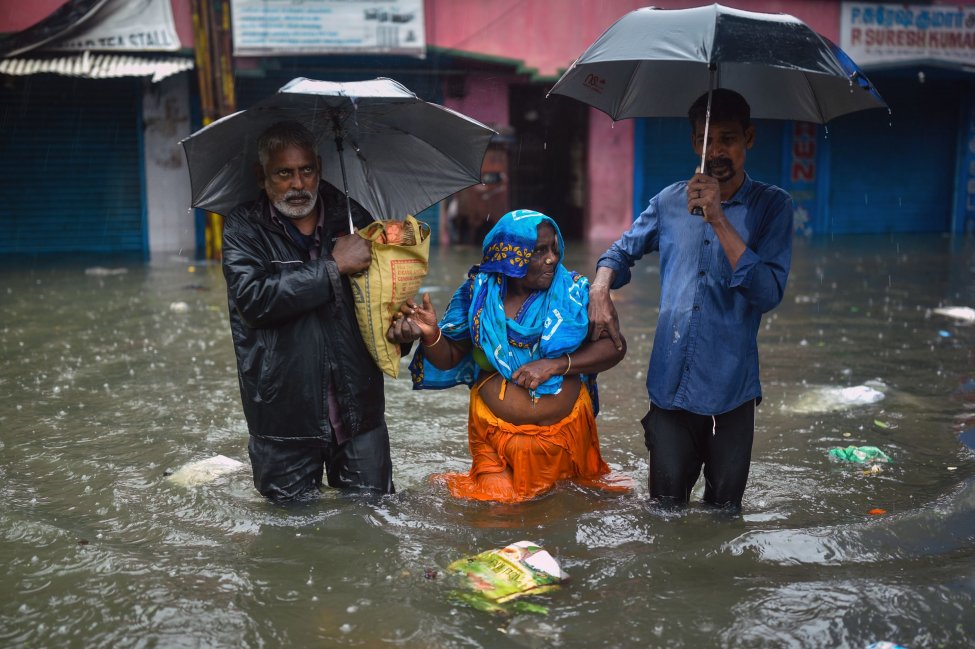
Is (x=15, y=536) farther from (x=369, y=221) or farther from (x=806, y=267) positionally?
(x=806, y=267)

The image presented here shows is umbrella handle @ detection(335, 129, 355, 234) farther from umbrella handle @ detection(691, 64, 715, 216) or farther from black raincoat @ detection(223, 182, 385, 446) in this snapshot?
umbrella handle @ detection(691, 64, 715, 216)

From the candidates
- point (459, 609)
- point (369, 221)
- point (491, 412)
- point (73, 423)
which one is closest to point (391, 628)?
point (459, 609)

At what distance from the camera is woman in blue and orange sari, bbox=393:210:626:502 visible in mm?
3816

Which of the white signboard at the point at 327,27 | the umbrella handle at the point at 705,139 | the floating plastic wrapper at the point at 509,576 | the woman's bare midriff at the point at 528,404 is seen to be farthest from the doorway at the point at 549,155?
the floating plastic wrapper at the point at 509,576

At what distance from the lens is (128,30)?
44.1ft

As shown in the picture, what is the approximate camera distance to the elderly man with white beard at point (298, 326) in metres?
3.34

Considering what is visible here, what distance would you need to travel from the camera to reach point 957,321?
8.89m

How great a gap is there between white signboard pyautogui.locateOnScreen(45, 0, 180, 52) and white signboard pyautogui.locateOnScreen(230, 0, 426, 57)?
3.40 ft

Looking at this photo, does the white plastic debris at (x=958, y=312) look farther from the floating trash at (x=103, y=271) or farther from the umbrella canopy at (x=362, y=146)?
the floating trash at (x=103, y=271)

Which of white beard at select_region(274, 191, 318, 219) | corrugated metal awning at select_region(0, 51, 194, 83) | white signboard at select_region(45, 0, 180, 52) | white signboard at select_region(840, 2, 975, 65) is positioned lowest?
white beard at select_region(274, 191, 318, 219)

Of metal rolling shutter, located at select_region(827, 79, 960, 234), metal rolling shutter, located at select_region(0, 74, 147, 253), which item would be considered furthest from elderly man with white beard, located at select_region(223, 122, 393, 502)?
metal rolling shutter, located at select_region(827, 79, 960, 234)

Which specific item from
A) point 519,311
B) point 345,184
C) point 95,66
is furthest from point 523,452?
point 95,66

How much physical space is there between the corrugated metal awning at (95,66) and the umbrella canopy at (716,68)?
34.0 ft

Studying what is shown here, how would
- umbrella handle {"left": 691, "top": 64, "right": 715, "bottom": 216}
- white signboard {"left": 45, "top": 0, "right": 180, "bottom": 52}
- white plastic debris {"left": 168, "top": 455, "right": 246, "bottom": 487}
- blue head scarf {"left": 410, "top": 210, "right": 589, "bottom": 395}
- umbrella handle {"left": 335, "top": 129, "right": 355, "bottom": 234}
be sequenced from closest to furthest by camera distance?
umbrella handle {"left": 691, "top": 64, "right": 715, "bottom": 216} < umbrella handle {"left": 335, "top": 129, "right": 355, "bottom": 234} < blue head scarf {"left": 410, "top": 210, "right": 589, "bottom": 395} < white plastic debris {"left": 168, "top": 455, "right": 246, "bottom": 487} < white signboard {"left": 45, "top": 0, "right": 180, "bottom": 52}
